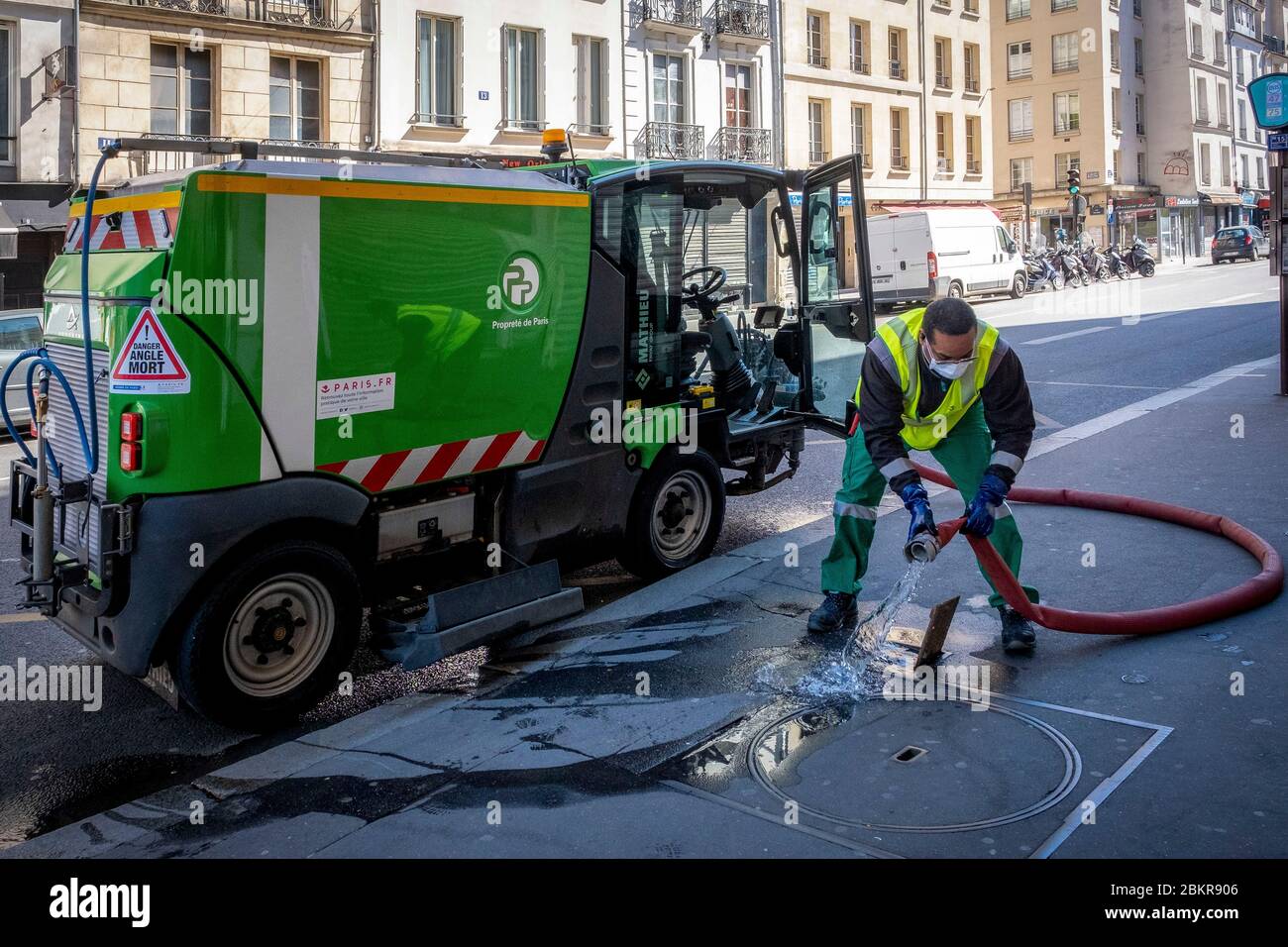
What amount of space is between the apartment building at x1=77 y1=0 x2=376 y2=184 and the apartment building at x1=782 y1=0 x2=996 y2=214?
15.1 metres

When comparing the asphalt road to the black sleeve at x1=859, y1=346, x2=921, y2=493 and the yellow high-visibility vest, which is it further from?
the yellow high-visibility vest

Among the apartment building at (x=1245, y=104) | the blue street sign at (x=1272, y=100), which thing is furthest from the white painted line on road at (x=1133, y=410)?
the apartment building at (x=1245, y=104)

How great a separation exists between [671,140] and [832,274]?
24.4 m

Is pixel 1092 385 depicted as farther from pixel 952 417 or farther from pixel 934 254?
pixel 934 254

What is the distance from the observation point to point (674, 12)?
30.8 meters

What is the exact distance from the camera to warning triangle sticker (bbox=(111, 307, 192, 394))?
4.39m

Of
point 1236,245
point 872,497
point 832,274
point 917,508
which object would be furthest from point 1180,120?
point 917,508

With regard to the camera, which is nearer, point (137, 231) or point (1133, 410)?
point (137, 231)

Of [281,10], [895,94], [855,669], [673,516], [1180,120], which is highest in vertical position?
[1180,120]

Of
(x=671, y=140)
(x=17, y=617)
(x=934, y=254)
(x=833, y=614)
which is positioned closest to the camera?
(x=833, y=614)

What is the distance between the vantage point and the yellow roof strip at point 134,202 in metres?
4.45

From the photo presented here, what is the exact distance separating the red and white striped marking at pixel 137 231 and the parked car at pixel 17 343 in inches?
347

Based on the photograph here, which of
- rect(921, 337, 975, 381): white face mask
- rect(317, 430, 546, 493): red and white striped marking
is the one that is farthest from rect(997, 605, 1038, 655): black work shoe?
rect(317, 430, 546, 493): red and white striped marking
